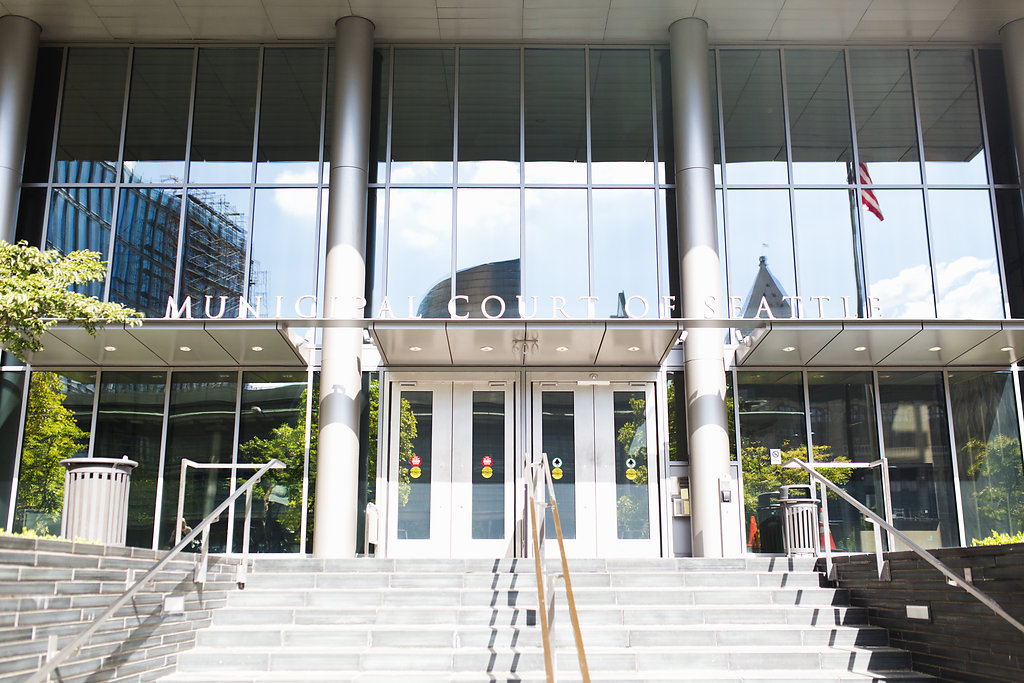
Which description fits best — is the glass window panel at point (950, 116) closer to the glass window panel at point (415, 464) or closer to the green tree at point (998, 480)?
the green tree at point (998, 480)

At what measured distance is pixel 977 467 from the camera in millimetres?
14133

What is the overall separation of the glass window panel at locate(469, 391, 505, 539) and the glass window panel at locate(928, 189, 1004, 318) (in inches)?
291

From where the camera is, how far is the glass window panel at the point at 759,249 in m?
14.9

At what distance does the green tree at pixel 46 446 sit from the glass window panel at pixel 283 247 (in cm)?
335

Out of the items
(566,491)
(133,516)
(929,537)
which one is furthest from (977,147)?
(133,516)

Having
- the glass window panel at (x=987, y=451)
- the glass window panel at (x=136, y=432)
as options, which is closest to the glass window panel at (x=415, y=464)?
the glass window panel at (x=136, y=432)

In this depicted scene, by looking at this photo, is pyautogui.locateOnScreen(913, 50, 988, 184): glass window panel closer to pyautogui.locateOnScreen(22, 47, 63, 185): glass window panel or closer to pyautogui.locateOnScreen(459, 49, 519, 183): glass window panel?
pyautogui.locateOnScreen(459, 49, 519, 183): glass window panel

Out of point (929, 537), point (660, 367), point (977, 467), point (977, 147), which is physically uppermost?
point (977, 147)

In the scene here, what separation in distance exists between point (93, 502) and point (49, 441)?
628cm

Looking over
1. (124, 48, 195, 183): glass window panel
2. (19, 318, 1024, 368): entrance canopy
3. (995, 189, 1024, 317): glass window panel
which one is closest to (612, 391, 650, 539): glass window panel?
(19, 318, 1024, 368): entrance canopy

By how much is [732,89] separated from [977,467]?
24.5 ft

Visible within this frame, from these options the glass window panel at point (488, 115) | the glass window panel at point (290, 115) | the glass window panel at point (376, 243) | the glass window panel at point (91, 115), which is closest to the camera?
the glass window panel at point (376, 243)

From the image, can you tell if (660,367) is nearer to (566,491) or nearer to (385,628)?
(566,491)

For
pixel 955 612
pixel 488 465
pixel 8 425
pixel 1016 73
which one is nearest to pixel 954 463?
pixel 1016 73
